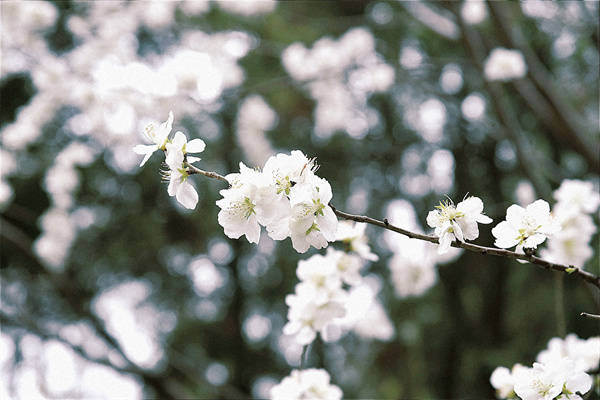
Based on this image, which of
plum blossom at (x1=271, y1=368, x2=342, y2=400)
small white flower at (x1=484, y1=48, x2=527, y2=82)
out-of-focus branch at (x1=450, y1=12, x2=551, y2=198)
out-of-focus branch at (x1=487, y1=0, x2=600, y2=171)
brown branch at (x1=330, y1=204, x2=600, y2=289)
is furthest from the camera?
small white flower at (x1=484, y1=48, x2=527, y2=82)

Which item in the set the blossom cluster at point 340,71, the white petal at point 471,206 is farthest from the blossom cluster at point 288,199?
the blossom cluster at point 340,71

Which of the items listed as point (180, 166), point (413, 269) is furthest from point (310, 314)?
point (413, 269)

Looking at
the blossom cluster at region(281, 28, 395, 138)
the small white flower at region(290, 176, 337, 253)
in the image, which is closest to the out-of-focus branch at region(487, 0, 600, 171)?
the blossom cluster at region(281, 28, 395, 138)

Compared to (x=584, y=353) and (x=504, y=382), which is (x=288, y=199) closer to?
(x=504, y=382)

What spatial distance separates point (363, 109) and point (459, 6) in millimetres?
1329

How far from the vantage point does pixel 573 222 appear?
163cm

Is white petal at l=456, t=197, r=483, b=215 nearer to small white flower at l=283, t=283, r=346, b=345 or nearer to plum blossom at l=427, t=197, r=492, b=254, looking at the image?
plum blossom at l=427, t=197, r=492, b=254

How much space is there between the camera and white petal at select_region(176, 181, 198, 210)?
3.03ft

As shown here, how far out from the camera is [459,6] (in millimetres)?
2633

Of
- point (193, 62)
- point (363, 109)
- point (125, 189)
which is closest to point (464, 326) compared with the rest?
point (363, 109)

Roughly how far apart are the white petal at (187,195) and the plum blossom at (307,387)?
0.53 metres

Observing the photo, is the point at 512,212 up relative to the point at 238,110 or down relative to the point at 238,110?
down

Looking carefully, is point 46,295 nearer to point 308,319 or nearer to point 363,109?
point 363,109

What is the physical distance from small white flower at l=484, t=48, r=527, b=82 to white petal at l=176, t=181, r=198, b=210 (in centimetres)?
202
